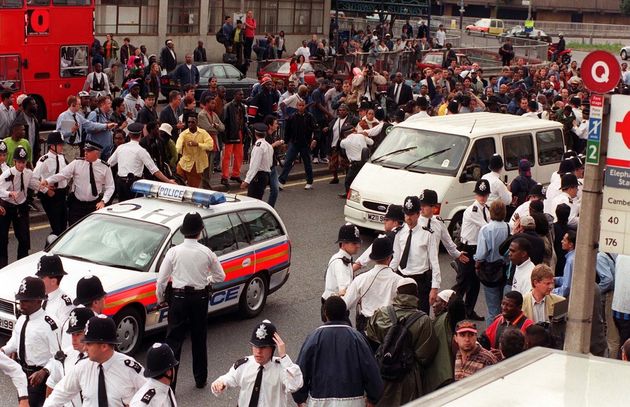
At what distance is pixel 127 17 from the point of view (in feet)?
139

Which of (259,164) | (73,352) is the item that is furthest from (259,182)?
(73,352)

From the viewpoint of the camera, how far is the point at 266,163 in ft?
59.6

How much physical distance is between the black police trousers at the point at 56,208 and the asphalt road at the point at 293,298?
68cm

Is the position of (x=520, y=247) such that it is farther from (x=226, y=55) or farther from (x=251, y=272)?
(x=226, y=55)

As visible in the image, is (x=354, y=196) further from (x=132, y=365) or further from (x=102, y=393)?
(x=102, y=393)

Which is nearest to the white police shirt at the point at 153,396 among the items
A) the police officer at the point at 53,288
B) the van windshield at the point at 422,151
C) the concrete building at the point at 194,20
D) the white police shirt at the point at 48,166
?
the police officer at the point at 53,288

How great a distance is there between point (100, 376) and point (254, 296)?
6026 millimetres

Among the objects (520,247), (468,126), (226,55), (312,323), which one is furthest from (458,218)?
(226,55)

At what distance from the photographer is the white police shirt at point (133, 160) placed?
16297mm

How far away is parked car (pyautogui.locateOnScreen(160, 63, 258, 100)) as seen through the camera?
32.3 metres

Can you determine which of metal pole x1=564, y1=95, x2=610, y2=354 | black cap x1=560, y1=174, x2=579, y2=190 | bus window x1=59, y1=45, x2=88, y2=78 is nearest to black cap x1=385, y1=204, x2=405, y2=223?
black cap x1=560, y1=174, x2=579, y2=190

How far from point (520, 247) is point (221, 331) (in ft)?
12.6

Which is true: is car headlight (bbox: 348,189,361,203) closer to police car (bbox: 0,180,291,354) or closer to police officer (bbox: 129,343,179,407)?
police car (bbox: 0,180,291,354)

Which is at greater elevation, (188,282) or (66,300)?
(66,300)
